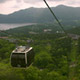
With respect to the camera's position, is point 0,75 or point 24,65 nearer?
point 24,65

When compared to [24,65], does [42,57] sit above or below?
below

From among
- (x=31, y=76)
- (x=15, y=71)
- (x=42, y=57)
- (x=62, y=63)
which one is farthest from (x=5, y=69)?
(x=42, y=57)

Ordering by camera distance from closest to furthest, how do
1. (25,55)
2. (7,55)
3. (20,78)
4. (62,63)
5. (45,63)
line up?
(25,55) → (20,78) → (62,63) → (45,63) → (7,55)

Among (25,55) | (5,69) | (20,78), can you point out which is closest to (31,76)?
(20,78)

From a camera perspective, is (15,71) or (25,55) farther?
(15,71)

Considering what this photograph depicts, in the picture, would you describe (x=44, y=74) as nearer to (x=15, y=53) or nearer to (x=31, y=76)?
(x=31, y=76)

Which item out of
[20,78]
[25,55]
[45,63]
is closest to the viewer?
[25,55]

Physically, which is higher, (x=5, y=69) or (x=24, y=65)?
(x=24, y=65)

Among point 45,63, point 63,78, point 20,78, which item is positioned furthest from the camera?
point 45,63

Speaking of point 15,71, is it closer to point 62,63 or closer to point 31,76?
point 31,76
